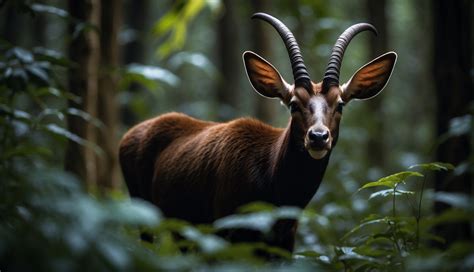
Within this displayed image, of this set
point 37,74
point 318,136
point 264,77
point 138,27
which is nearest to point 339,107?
point 318,136

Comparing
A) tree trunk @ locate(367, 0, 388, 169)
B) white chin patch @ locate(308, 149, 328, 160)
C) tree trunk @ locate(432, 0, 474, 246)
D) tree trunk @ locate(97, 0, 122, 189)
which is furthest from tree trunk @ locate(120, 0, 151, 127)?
white chin patch @ locate(308, 149, 328, 160)

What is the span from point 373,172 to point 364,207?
3.44 metres

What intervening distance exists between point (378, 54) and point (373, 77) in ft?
26.9

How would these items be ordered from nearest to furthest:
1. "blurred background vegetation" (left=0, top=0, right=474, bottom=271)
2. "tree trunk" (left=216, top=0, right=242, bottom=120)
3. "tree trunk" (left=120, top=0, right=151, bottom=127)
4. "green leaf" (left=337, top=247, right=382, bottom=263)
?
"blurred background vegetation" (left=0, top=0, right=474, bottom=271)
"green leaf" (left=337, top=247, right=382, bottom=263)
"tree trunk" (left=216, top=0, right=242, bottom=120)
"tree trunk" (left=120, top=0, right=151, bottom=127)

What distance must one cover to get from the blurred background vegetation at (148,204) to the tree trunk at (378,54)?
4cm

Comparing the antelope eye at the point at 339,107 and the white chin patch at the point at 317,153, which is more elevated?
the antelope eye at the point at 339,107

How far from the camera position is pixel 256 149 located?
6746 millimetres

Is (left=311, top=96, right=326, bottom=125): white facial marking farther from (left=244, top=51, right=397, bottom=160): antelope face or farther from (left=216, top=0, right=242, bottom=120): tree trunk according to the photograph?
(left=216, top=0, right=242, bottom=120): tree trunk

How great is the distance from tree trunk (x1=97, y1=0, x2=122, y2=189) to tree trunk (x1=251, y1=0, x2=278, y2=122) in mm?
3725

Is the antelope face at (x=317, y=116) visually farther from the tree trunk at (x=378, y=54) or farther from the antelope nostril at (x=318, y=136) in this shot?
the tree trunk at (x=378, y=54)

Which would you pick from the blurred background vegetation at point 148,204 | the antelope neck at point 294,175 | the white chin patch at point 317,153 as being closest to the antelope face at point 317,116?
the white chin patch at point 317,153

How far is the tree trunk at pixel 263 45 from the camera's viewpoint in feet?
42.3

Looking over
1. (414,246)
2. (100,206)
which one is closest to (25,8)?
(100,206)

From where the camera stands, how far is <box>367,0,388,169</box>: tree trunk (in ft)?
Answer: 48.5
